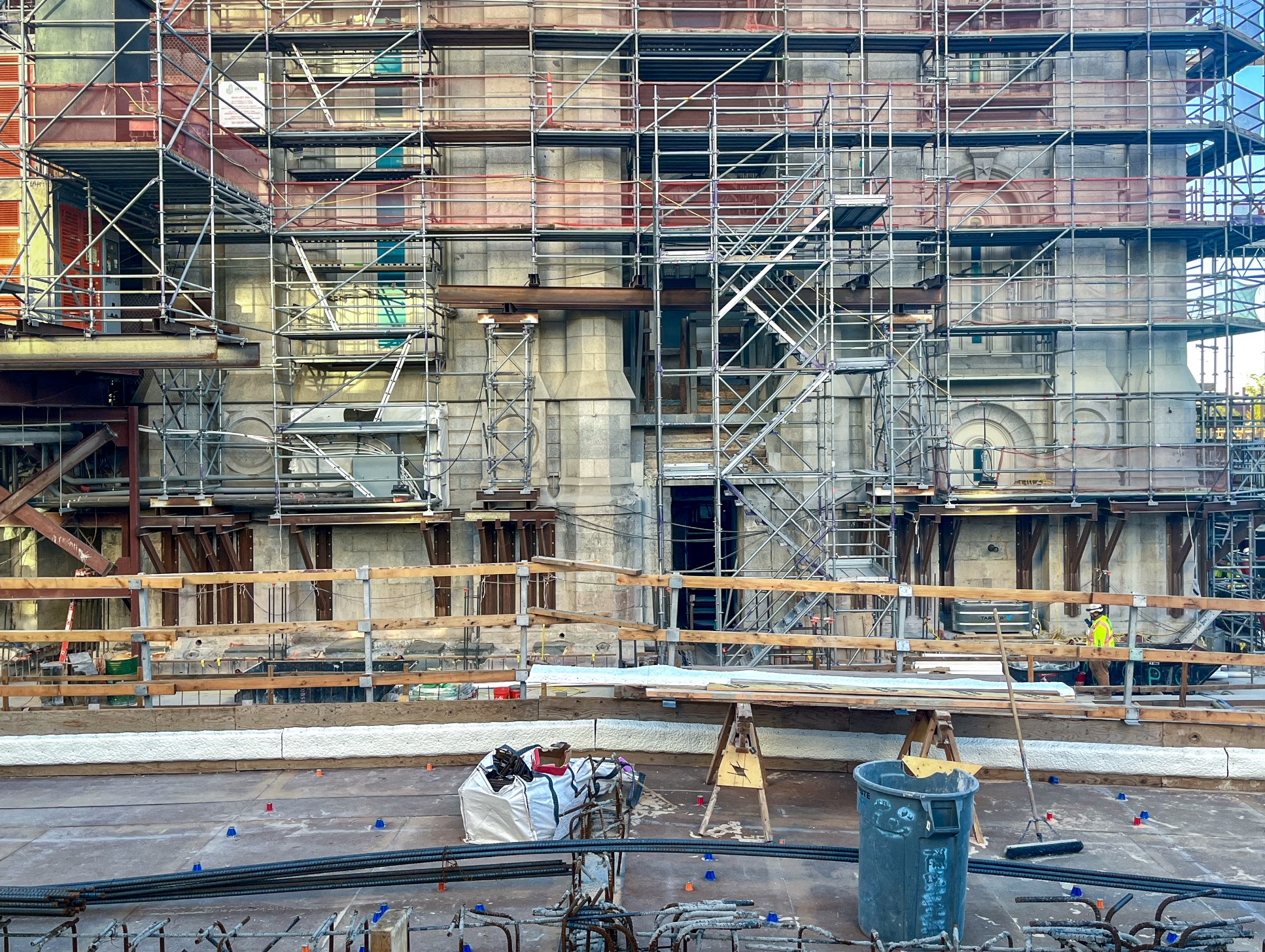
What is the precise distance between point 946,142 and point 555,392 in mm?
9106

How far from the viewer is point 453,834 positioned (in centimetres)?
Result: 841

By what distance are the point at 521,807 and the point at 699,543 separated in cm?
1590

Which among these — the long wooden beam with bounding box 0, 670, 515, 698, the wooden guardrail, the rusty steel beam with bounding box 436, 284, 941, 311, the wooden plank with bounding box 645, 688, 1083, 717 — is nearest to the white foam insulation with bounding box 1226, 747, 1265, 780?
the wooden guardrail

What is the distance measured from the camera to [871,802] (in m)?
6.46

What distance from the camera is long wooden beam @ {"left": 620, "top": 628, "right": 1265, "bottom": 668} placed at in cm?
973

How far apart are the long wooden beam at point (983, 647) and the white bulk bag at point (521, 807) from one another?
2569 mm

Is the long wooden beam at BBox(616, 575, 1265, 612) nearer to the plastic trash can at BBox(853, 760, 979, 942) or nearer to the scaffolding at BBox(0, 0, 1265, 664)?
the plastic trash can at BBox(853, 760, 979, 942)

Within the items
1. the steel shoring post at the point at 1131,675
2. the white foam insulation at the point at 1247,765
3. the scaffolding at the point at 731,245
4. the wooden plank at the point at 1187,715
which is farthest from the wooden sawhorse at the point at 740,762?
the scaffolding at the point at 731,245

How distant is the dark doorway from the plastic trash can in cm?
1571

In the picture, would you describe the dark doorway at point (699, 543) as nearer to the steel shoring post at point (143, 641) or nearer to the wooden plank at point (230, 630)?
the wooden plank at point (230, 630)

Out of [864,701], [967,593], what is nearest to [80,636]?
[864,701]

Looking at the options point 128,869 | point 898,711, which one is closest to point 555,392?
point 898,711

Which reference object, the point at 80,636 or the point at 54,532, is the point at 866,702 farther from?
the point at 54,532

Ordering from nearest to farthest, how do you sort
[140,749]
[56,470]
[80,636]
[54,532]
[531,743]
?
[140,749], [531,743], [80,636], [54,532], [56,470]
